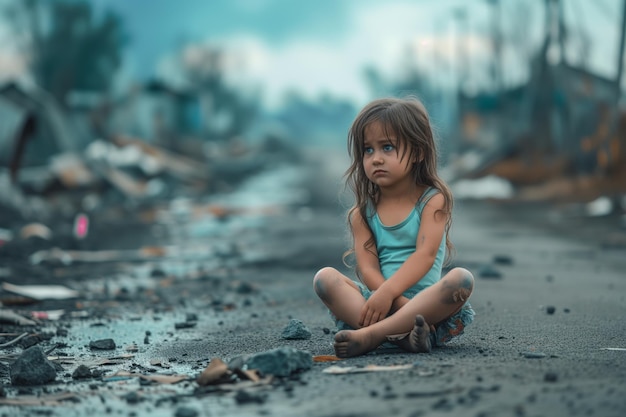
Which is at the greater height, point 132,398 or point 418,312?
point 418,312

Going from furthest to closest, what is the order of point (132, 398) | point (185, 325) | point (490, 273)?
1. point (490, 273)
2. point (185, 325)
3. point (132, 398)

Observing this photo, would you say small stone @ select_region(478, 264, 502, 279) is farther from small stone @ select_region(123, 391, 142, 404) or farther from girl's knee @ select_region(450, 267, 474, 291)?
small stone @ select_region(123, 391, 142, 404)

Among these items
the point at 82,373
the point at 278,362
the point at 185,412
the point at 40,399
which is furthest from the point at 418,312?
the point at 40,399

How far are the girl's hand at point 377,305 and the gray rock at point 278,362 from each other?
20.2 inches

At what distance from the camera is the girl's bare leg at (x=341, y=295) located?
15.1 feet

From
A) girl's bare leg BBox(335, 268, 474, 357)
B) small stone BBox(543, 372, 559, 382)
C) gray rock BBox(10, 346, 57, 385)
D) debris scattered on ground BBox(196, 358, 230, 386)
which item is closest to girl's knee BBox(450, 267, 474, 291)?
girl's bare leg BBox(335, 268, 474, 357)

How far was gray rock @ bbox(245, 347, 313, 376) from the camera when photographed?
403cm

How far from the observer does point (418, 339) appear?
4.33 m

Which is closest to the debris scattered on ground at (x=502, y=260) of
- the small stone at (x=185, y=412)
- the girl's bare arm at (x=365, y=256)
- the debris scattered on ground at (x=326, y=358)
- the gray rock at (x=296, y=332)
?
the gray rock at (x=296, y=332)

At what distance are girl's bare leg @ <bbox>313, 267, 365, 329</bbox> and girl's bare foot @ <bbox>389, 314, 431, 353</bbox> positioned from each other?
0.96 ft

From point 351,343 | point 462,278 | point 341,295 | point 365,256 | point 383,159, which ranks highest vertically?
A: point 383,159

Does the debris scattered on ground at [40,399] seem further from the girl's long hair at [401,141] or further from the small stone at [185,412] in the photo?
the girl's long hair at [401,141]

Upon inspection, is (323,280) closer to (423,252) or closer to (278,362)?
(423,252)

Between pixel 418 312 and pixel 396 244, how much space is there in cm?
43
